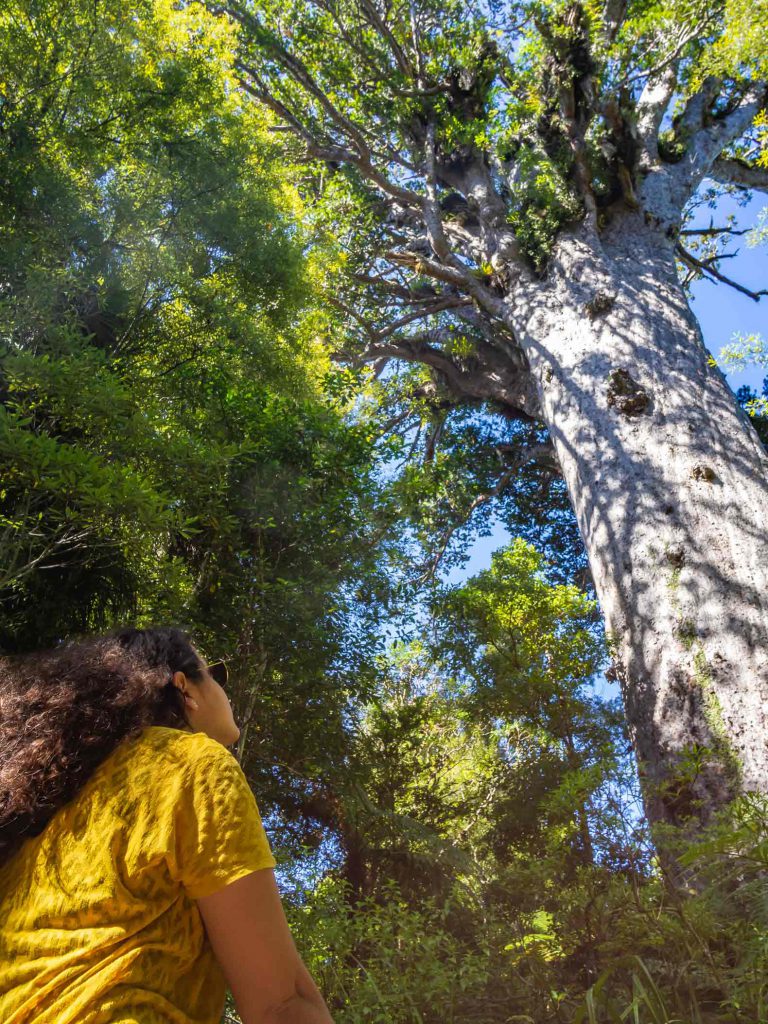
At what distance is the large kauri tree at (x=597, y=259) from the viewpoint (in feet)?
12.6

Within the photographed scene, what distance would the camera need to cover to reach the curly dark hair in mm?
1250

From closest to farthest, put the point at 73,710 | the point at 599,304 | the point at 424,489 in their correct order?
the point at 73,710 < the point at 599,304 < the point at 424,489

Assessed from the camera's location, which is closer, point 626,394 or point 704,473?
point 704,473

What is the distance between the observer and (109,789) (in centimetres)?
120

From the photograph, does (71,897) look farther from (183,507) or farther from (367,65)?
(367,65)

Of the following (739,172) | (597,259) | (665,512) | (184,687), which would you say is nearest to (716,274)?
(739,172)

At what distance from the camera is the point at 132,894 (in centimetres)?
107

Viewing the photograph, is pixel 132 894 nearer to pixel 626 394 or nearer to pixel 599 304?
pixel 626 394

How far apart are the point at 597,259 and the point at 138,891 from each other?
6300 millimetres

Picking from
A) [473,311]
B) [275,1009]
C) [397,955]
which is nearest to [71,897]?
[275,1009]

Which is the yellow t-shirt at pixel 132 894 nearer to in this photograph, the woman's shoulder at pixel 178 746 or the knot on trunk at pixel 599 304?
the woman's shoulder at pixel 178 746

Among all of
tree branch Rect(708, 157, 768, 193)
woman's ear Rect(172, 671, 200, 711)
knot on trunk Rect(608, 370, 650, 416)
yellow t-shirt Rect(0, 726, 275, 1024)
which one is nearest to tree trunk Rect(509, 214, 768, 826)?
knot on trunk Rect(608, 370, 650, 416)

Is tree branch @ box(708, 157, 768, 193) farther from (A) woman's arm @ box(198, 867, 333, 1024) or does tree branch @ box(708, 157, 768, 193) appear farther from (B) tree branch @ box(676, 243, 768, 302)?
(A) woman's arm @ box(198, 867, 333, 1024)

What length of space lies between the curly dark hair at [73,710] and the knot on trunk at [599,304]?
500cm
